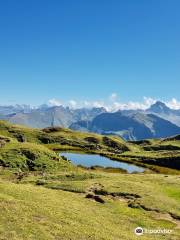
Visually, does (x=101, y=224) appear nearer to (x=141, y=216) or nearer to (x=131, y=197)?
(x=141, y=216)

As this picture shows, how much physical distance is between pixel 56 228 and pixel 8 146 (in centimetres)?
6564

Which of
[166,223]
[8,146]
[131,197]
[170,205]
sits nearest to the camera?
[166,223]

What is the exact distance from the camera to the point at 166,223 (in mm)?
53062

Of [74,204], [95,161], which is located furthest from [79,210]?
[95,161]

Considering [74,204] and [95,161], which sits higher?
[74,204]

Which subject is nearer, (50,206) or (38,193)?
(50,206)

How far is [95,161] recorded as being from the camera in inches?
6156

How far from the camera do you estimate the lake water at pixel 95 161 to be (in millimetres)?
145675

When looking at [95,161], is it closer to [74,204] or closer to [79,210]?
[74,204]

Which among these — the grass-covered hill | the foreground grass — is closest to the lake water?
the grass-covered hill

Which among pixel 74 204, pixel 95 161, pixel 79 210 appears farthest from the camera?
pixel 95 161

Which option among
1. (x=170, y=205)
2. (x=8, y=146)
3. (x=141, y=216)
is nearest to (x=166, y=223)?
(x=141, y=216)

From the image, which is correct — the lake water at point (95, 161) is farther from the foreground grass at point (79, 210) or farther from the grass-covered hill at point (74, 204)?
the foreground grass at point (79, 210)

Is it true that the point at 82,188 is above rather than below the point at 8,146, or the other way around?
below
